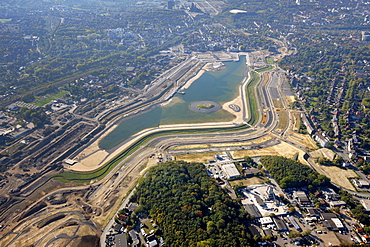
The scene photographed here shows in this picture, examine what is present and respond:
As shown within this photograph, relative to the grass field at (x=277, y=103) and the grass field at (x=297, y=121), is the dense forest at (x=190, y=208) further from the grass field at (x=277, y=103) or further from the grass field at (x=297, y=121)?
the grass field at (x=277, y=103)

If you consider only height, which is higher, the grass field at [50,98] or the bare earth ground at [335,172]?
the grass field at [50,98]

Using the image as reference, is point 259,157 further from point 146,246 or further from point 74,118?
point 74,118

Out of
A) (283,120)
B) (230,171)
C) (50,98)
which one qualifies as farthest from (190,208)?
(50,98)

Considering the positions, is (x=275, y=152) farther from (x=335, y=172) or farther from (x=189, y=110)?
(x=189, y=110)

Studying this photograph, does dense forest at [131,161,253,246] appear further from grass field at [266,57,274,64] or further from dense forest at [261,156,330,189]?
grass field at [266,57,274,64]

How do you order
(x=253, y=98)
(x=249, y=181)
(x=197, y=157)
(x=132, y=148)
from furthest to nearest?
(x=253, y=98), (x=132, y=148), (x=197, y=157), (x=249, y=181)

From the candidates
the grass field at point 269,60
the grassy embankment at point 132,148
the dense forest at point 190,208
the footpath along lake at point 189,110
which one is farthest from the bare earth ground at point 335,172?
the grass field at point 269,60
